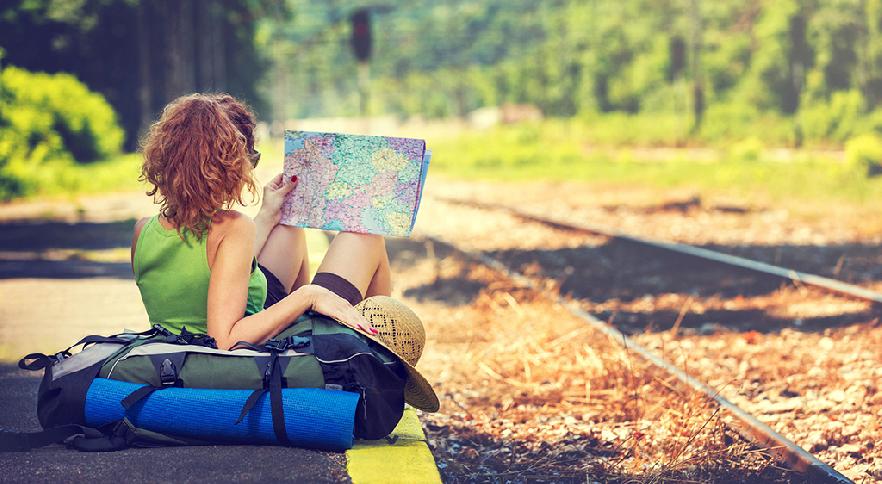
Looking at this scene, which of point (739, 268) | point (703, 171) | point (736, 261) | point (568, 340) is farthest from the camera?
point (703, 171)

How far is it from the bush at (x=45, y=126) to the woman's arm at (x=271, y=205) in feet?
50.0

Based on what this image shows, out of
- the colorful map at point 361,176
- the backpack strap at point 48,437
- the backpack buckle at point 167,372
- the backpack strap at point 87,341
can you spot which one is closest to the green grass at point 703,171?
the colorful map at point 361,176

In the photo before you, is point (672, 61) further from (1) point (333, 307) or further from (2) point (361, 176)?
(1) point (333, 307)

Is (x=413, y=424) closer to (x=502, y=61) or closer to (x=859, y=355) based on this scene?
(x=859, y=355)

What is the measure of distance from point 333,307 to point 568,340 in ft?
12.2

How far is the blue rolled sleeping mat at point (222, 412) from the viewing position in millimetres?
4051

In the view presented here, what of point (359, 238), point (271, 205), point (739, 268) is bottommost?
point (739, 268)

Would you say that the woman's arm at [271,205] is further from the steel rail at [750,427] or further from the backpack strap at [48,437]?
the steel rail at [750,427]

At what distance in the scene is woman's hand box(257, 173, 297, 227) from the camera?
4.66 metres

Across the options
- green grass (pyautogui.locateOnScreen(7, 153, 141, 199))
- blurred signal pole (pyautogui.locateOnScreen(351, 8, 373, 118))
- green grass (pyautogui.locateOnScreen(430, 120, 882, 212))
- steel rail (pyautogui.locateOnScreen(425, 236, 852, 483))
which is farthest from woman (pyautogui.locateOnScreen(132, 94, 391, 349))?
blurred signal pole (pyautogui.locateOnScreen(351, 8, 373, 118))

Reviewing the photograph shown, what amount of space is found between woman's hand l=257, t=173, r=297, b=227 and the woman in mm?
249

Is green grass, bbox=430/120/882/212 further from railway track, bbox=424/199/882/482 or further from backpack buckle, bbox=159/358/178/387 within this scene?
backpack buckle, bbox=159/358/178/387

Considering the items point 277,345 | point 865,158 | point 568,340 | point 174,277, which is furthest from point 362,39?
point 277,345

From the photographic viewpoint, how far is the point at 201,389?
4.09 m
